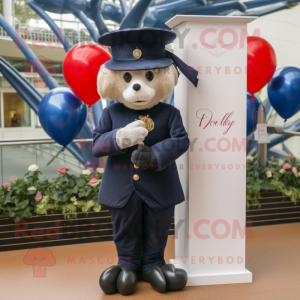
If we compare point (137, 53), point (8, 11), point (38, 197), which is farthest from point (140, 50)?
point (8, 11)

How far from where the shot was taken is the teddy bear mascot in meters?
1.97

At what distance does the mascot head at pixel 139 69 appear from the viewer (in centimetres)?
196

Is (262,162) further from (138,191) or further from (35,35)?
(35,35)

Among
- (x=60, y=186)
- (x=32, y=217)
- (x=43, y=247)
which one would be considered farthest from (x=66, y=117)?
(x=43, y=247)

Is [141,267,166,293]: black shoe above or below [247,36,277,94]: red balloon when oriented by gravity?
below

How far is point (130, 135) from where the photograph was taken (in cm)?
193

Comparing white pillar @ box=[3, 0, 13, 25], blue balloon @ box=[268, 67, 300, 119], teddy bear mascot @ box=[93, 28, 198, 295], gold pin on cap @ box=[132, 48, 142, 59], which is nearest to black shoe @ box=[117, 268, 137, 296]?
teddy bear mascot @ box=[93, 28, 198, 295]

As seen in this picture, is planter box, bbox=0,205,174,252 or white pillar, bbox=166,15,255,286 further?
planter box, bbox=0,205,174,252

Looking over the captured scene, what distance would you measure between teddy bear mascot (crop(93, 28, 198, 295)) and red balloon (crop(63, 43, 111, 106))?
69 centimetres

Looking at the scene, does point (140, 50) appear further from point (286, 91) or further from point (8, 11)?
point (8, 11)

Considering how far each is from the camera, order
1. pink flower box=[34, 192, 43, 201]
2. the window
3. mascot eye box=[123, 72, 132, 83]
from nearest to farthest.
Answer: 1. mascot eye box=[123, 72, 132, 83]
2. pink flower box=[34, 192, 43, 201]
3. the window

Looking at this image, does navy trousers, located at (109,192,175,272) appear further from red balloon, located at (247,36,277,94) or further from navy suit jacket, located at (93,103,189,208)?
red balloon, located at (247,36,277,94)

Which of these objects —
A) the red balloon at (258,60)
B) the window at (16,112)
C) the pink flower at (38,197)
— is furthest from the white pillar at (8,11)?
the red balloon at (258,60)

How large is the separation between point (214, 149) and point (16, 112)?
3.82m
